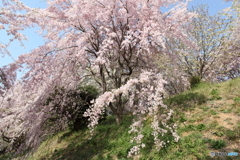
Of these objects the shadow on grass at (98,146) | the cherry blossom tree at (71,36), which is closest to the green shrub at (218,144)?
the cherry blossom tree at (71,36)

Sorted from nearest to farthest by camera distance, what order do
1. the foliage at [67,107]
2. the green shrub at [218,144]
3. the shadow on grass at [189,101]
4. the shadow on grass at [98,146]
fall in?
the green shrub at [218,144]
the shadow on grass at [98,146]
the shadow on grass at [189,101]
the foliage at [67,107]

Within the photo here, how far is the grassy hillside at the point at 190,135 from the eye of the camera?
483 cm

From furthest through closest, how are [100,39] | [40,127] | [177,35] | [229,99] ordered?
[100,39] < [177,35] < [40,127] < [229,99]

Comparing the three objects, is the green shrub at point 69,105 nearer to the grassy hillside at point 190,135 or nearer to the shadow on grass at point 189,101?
the grassy hillside at point 190,135

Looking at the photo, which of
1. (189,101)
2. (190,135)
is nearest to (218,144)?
(190,135)

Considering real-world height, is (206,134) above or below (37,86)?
below

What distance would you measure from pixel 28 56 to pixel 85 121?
5999 mm

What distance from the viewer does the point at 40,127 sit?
746 centimetres

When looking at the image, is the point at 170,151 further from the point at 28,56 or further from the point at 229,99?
the point at 28,56

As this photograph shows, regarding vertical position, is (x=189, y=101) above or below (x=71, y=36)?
below

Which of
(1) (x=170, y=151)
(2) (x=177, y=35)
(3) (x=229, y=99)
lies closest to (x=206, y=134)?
(1) (x=170, y=151)

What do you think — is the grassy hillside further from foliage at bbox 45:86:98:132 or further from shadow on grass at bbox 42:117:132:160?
foliage at bbox 45:86:98:132

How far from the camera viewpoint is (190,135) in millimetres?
5457

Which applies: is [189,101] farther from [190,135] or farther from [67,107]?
[67,107]
